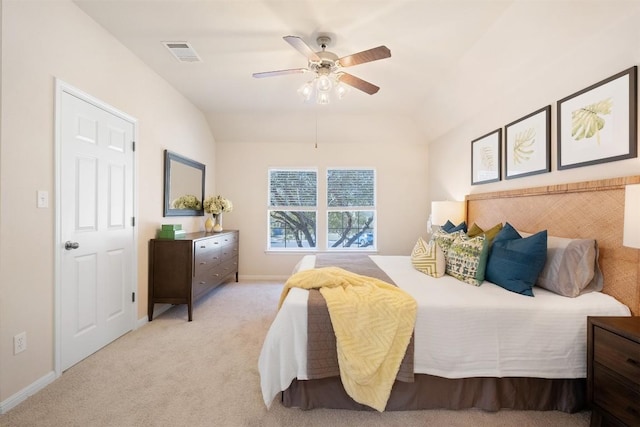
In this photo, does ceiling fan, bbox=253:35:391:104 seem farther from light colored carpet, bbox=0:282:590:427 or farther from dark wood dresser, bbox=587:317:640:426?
light colored carpet, bbox=0:282:590:427

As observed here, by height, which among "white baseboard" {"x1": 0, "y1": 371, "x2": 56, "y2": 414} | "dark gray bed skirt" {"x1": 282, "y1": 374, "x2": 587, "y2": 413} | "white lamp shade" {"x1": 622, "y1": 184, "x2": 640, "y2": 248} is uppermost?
"white lamp shade" {"x1": 622, "y1": 184, "x2": 640, "y2": 248}

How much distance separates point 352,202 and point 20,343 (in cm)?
424

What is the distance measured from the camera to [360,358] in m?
1.52

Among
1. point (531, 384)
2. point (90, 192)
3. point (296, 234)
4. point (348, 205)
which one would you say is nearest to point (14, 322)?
point (90, 192)

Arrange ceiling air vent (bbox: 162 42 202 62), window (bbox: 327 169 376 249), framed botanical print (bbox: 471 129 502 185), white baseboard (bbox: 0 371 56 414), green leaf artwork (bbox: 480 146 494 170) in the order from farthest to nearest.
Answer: window (bbox: 327 169 376 249) < green leaf artwork (bbox: 480 146 494 170) < framed botanical print (bbox: 471 129 502 185) < ceiling air vent (bbox: 162 42 202 62) < white baseboard (bbox: 0 371 56 414)

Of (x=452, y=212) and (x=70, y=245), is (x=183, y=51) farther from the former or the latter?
(x=452, y=212)

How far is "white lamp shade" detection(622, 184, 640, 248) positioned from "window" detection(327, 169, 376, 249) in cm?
362

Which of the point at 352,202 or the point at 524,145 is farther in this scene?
the point at 352,202

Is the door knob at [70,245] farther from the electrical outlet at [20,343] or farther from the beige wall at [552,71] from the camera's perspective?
the beige wall at [552,71]

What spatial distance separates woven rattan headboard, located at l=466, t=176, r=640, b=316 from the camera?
1713 millimetres

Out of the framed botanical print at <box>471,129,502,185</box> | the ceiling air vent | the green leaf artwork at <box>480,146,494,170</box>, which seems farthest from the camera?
the green leaf artwork at <box>480,146,494,170</box>

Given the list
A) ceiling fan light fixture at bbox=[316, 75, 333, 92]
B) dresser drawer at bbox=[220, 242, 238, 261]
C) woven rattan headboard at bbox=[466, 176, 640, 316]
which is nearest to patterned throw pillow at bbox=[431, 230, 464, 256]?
woven rattan headboard at bbox=[466, 176, 640, 316]

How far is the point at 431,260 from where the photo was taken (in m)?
2.43

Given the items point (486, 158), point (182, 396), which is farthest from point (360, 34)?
point (182, 396)
